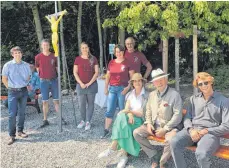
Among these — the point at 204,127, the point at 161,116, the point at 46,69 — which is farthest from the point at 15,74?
the point at 204,127

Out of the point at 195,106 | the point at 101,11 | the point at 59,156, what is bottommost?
the point at 59,156

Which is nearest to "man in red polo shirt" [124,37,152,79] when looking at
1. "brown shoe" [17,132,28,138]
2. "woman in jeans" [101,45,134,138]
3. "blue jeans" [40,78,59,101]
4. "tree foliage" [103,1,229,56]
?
"woman in jeans" [101,45,134,138]

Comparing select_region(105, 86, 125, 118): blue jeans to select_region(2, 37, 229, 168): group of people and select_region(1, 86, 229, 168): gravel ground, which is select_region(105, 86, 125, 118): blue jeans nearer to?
select_region(2, 37, 229, 168): group of people

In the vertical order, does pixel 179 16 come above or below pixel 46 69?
above

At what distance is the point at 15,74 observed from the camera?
5465 millimetres

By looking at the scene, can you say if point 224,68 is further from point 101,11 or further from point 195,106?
point 195,106

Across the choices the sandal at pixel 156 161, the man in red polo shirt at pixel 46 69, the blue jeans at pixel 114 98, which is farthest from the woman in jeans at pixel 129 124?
the man in red polo shirt at pixel 46 69

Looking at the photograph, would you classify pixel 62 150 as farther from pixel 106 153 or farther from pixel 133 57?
pixel 133 57

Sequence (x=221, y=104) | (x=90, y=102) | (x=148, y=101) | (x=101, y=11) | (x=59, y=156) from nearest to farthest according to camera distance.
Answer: (x=221, y=104) < (x=148, y=101) < (x=59, y=156) < (x=90, y=102) < (x=101, y=11)

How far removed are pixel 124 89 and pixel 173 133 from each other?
1501 mm

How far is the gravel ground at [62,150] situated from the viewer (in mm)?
4590

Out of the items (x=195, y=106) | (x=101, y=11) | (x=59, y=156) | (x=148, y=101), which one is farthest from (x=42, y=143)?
(x=101, y=11)

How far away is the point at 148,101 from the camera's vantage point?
446 centimetres

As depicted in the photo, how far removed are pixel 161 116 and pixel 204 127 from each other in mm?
565
